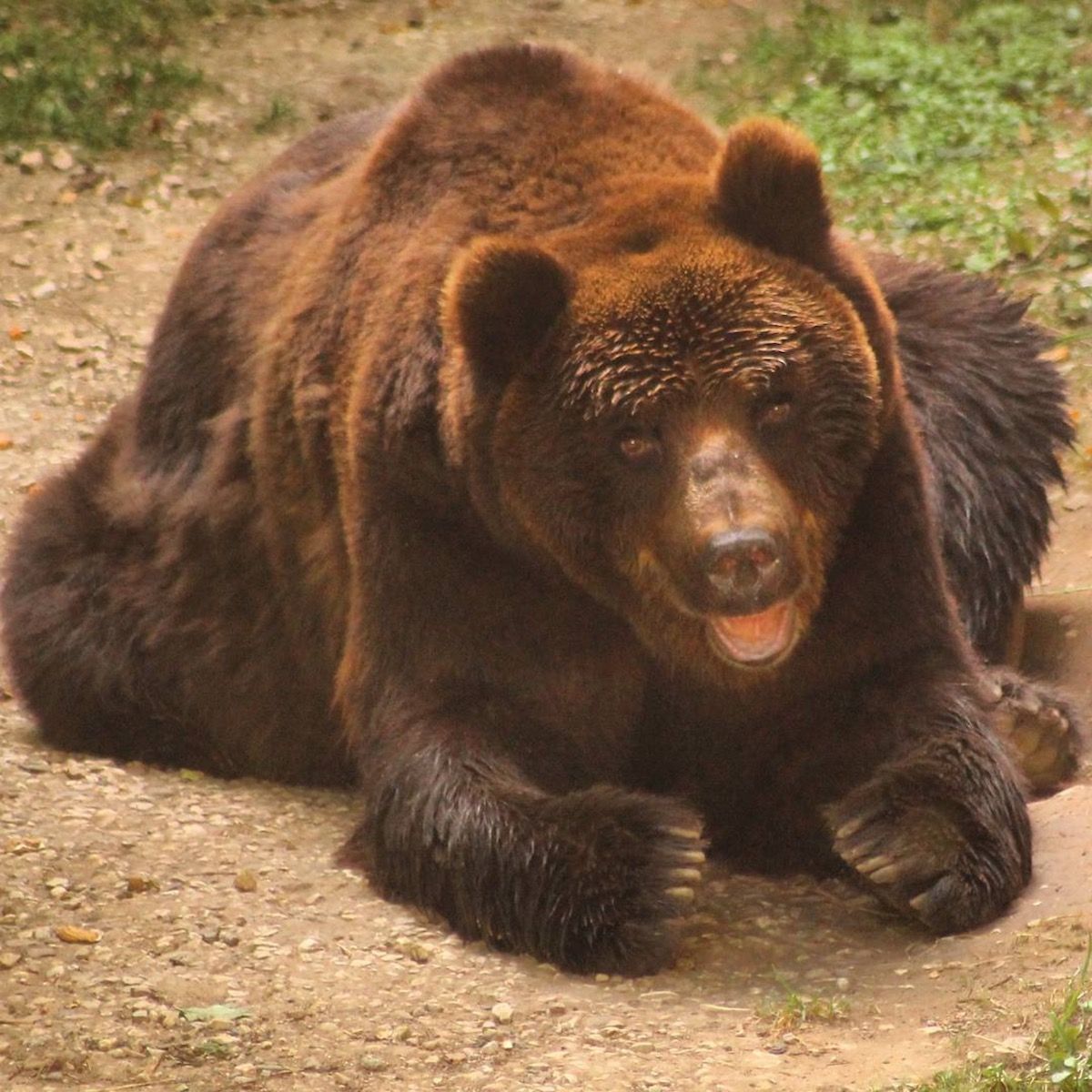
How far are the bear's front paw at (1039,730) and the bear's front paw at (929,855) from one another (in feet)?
3.70

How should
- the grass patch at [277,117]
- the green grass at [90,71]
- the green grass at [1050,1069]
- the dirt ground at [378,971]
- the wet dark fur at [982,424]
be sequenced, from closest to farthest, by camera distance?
the green grass at [1050,1069]
the dirt ground at [378,971]
the wet dark fur at [982,424]
the green grass at [90,71]
the grass patch at [277,117]

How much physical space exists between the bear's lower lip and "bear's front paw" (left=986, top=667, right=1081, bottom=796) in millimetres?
1411

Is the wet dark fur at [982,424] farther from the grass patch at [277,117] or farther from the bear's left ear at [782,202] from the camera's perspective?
the grass patch at [277,117]

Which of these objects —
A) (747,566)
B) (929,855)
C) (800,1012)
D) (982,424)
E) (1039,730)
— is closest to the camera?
(800,1012)

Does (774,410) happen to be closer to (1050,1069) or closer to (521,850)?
(521,850)

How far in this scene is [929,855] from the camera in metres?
5.16

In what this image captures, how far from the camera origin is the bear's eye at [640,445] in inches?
198

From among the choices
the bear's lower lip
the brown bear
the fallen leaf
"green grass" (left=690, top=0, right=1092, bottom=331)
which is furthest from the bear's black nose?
"green grass" (left=690, top=0, right=1092, bottom=331)

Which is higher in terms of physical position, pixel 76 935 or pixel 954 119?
pixel 954 119

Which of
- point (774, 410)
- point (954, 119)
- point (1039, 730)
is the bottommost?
point (1039, 730)

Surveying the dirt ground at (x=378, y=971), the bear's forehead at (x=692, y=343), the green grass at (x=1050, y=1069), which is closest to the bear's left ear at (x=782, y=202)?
the bear's forehead at (x=692, y=343)

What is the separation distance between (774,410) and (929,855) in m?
1.17

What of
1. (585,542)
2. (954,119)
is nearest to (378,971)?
(585,542)

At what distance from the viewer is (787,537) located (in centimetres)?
483
